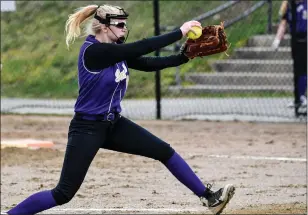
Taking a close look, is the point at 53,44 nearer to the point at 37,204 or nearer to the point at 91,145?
the point at 37,204

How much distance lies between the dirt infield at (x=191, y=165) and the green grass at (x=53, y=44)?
400cm

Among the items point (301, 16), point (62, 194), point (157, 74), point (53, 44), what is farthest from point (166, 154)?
point (53, 44)

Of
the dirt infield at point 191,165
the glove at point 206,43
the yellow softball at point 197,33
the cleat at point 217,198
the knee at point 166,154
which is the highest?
the yellow softball at point 197,33

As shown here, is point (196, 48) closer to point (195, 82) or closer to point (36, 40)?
point (195, 82)

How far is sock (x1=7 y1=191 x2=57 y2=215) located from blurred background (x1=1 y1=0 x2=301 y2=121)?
8.78 metres

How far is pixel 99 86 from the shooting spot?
714 cm

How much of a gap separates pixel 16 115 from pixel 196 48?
10.6m

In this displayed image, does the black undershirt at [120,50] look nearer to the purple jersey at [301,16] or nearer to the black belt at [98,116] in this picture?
the black belt at [98,116]

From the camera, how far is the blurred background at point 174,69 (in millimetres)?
17266

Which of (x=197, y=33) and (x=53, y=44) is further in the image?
(x=53, y=44)

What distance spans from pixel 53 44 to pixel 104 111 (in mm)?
13753

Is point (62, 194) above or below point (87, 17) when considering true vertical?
below

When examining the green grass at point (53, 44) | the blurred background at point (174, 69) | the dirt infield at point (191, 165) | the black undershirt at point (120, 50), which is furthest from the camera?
the green grass at point (53, 44)

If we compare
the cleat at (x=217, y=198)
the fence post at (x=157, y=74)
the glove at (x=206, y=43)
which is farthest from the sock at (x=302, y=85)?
the cleat at (x=217, y=198)
